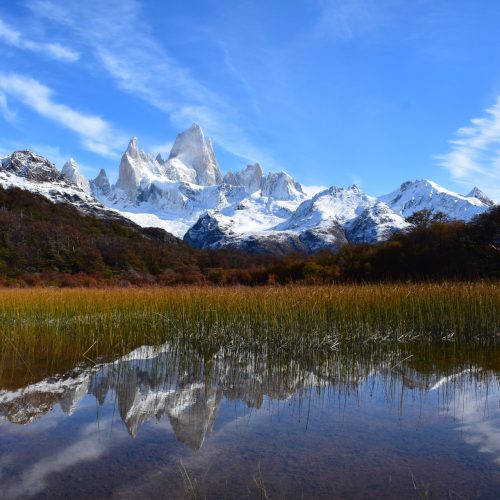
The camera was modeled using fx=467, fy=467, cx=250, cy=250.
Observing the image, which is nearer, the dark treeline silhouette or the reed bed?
the reed bed

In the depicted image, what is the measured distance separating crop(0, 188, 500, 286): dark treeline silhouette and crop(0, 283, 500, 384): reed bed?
2038mm

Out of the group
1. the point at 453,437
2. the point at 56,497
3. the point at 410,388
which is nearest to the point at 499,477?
the point at 453,437

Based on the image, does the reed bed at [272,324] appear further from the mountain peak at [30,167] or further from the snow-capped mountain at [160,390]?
the mountain peak at [30,167]

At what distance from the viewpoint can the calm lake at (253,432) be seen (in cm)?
362

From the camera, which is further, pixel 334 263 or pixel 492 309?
pixel 334 263

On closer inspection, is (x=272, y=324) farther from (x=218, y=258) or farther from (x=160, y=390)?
(x=218, y=258)

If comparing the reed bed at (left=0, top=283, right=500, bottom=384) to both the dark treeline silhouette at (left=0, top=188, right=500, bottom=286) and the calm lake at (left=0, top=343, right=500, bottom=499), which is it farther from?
the dark treeline silhouette at (left=0, top=188, right=500, bottom=286)

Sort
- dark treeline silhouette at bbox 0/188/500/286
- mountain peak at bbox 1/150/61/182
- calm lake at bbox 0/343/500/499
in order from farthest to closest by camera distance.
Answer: mountain peak at bbox 1/150/61/182
dark treeline silhouette at bbox 0/188/500/286
calm lake at bbox 0/343/500/499

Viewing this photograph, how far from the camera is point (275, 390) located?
638cm

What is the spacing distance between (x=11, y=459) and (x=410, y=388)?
16.2 feet

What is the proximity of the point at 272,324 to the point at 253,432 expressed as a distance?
5637 mm

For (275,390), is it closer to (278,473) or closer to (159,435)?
(159,435)

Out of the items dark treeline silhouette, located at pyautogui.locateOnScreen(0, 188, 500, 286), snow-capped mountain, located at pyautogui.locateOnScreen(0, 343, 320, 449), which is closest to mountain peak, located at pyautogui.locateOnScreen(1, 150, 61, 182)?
dark treeline silhouette, located at pyautogui.locateOnScreen(0, 188, 500, 286)

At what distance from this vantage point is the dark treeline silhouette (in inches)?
1159
